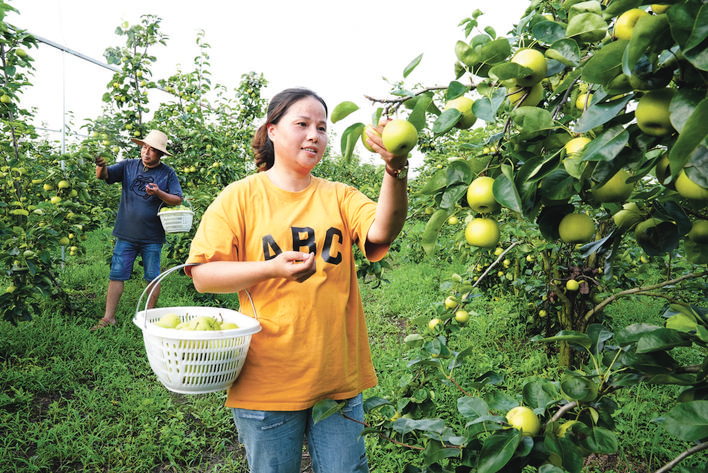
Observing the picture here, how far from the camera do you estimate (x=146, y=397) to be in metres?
2.68

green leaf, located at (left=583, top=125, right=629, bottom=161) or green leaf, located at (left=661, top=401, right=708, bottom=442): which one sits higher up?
green leaf, located at (left=583, top=125, right=629, bottom=161)

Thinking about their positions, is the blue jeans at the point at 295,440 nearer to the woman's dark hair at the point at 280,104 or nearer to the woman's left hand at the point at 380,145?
the woman's left hand at the point at 380,145

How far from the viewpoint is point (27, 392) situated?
2.60m

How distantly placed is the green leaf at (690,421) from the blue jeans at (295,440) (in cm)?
86

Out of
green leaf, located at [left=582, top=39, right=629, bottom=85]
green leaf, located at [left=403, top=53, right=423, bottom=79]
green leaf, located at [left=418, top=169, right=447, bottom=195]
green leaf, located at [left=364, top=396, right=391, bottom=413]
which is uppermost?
green leaf, located at [left=403, top=53, right=423, bottom=79]

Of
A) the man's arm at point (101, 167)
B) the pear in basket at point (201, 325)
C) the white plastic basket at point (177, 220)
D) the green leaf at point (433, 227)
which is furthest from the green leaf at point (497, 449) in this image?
the man's arm at point (101, 167)

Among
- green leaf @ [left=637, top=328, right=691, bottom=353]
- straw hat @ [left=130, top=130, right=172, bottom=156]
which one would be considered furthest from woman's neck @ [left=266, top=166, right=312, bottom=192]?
straw hat @ [left=130, top=130, right=172, bottom=156]

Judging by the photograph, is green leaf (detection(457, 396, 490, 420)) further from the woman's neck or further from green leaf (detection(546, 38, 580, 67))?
the woman's neck

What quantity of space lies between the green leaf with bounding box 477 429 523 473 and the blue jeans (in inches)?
25.1

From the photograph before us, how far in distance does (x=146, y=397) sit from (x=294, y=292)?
2.04 metres

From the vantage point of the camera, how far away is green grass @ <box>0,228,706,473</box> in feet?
6.98

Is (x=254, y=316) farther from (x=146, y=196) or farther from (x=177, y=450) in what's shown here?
(x=146, y=196)

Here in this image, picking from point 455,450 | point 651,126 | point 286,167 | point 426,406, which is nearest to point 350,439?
point 426,406

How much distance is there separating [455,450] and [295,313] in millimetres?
579
